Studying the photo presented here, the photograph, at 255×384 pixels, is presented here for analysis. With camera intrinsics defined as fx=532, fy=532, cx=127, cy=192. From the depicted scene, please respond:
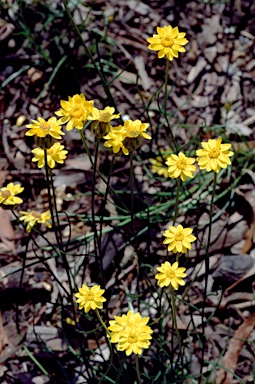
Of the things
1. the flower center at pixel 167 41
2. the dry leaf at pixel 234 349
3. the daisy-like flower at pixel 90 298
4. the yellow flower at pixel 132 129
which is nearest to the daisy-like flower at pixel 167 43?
the flower center at pixel 167 41

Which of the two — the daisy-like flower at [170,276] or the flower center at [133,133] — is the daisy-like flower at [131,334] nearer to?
the daisy-like flower at [170,276]

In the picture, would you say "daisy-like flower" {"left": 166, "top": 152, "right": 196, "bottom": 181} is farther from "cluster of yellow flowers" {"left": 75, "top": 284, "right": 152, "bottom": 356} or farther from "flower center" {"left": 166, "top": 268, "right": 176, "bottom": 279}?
"cluster of yellow flowers" {"left": 75, "top": 284, "right": 152, "bottom": 356}

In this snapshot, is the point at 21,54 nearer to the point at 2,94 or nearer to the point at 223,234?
the point at 2,94

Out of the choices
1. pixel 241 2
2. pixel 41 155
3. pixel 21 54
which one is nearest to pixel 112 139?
pixel 41 155

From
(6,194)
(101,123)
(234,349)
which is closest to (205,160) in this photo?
(101,123)

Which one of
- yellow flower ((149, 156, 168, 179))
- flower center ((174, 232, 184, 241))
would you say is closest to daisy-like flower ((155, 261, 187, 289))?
flower center ((174, 232, 184, 241))
